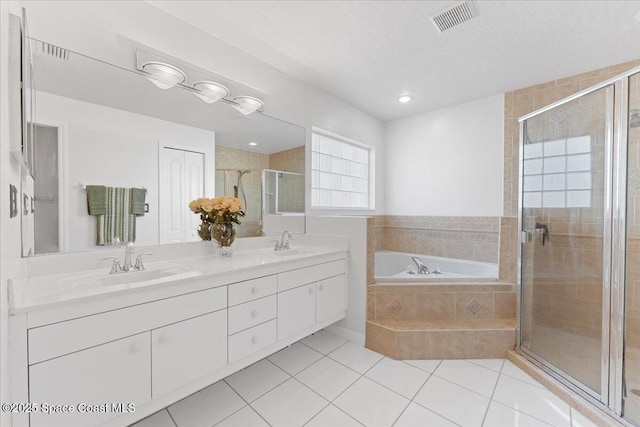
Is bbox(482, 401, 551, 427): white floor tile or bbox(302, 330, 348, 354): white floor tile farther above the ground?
bbox(482, 401, 551, 427): white floor tile

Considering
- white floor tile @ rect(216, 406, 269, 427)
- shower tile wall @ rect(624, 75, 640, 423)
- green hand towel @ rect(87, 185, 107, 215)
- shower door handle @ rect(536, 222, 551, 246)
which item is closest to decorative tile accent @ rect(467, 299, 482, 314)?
shower door handle @ rect(536, 222, 551, 246)

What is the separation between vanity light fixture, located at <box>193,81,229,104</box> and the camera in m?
1.84

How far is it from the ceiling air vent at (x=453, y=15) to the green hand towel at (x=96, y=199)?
235 cm

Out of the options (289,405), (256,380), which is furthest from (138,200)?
(289,405)

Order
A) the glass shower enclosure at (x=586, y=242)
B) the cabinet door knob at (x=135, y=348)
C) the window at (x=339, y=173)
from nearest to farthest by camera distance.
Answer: the cabinet door knob at (x=135, y=348), the glass shower enclosure at (x=586, y=242), the window at (x=339, y=173)

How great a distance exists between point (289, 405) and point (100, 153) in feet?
5.87

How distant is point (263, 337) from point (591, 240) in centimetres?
225

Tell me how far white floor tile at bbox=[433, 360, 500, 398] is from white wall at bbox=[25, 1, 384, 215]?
1.75 metres

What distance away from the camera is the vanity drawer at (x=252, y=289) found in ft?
4.75

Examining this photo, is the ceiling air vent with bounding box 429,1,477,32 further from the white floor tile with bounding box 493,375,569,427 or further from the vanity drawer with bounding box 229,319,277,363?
the white floor tile with bounding box 493,375,569,427

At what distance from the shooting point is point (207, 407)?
1.51 meters

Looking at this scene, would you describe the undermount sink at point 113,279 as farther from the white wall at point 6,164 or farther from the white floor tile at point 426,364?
the white floor tile at point 426,364

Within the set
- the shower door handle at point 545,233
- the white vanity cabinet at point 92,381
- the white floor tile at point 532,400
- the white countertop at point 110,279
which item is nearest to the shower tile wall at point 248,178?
the white countertop at point 110,279

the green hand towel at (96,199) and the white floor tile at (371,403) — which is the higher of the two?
the green hand towel at (96,199)
